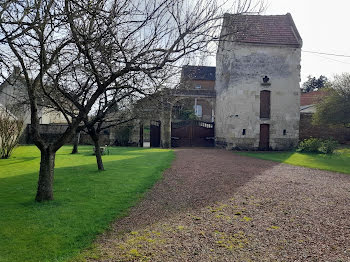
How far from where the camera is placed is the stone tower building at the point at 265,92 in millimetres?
21484

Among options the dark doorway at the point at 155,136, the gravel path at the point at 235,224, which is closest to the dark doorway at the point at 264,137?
the dark doorway at the point at 155,136

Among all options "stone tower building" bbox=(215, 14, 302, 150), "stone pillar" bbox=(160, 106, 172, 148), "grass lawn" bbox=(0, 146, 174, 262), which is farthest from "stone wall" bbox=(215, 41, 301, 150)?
"grass lawn" bbox=(0, 146, 174, 262)

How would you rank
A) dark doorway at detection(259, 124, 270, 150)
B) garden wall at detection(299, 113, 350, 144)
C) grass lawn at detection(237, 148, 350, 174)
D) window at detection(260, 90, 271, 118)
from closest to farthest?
grass lawn at detection(237, 148, 350, 174), window at detection(260, 90, 271, 118), dark doorway at detection(259, 124, 270, 150), garden wall at detection(299, 113, 350, 144)

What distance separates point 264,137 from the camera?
21.9 meters

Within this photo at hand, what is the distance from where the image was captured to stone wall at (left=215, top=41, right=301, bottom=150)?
846 inches

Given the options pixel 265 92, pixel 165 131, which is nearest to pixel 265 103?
pixel 265 92

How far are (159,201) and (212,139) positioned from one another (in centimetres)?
2072

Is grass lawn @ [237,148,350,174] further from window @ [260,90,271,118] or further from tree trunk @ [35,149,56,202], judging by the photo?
tree trunk @ [35,149,56,202]

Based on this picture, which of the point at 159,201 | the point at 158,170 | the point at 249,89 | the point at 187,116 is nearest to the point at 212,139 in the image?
the point at 249,89

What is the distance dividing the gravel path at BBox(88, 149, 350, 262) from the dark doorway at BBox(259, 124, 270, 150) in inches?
516

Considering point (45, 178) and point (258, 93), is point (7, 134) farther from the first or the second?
point (258, 93)

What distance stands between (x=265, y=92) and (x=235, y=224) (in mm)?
18488

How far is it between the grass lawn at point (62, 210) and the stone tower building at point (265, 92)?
43.9 feet

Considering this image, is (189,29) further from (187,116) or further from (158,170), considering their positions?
(187,116)
